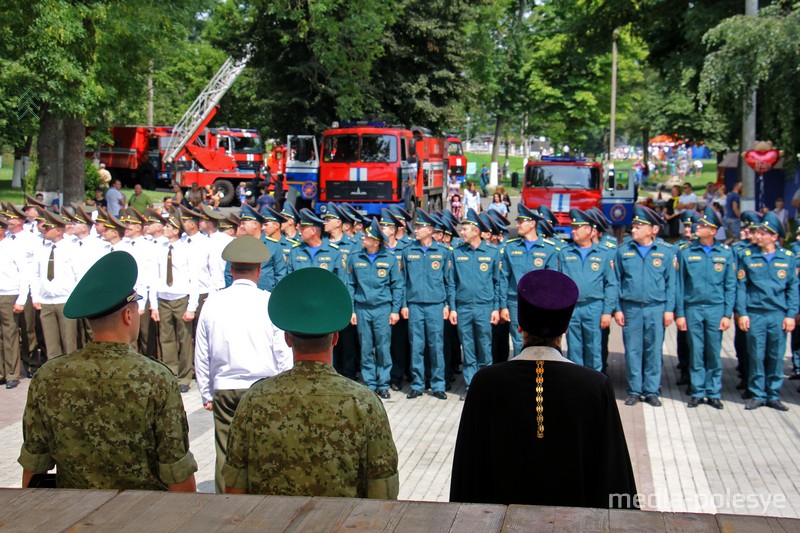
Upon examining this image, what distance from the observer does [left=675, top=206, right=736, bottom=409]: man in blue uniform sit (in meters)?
10.2

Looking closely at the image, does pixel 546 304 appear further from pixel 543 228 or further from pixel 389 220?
pixel 389 220

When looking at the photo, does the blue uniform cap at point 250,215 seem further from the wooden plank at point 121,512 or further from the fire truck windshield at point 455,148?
the fire truck windshield at point 455,148

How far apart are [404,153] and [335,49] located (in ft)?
12.2

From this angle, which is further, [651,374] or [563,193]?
[563,193]

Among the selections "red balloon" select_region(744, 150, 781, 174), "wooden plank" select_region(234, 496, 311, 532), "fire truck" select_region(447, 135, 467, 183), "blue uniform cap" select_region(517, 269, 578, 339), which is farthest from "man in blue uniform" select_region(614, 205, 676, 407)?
"fire truck" select_region(447, 135, 467, 183)

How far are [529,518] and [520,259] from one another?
8223 millimetres

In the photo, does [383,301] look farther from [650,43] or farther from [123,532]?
[650,43]

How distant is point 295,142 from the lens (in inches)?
1179

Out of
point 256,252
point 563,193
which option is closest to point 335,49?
point 563,193

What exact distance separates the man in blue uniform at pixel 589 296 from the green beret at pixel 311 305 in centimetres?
691

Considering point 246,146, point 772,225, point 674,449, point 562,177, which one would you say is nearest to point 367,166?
point 562,177

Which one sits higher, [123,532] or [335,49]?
[335,49]

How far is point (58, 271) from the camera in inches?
438

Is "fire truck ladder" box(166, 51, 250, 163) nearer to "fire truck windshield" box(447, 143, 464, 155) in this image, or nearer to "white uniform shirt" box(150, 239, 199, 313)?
"fire truck windshield" box(447, 143, 464, 155)
